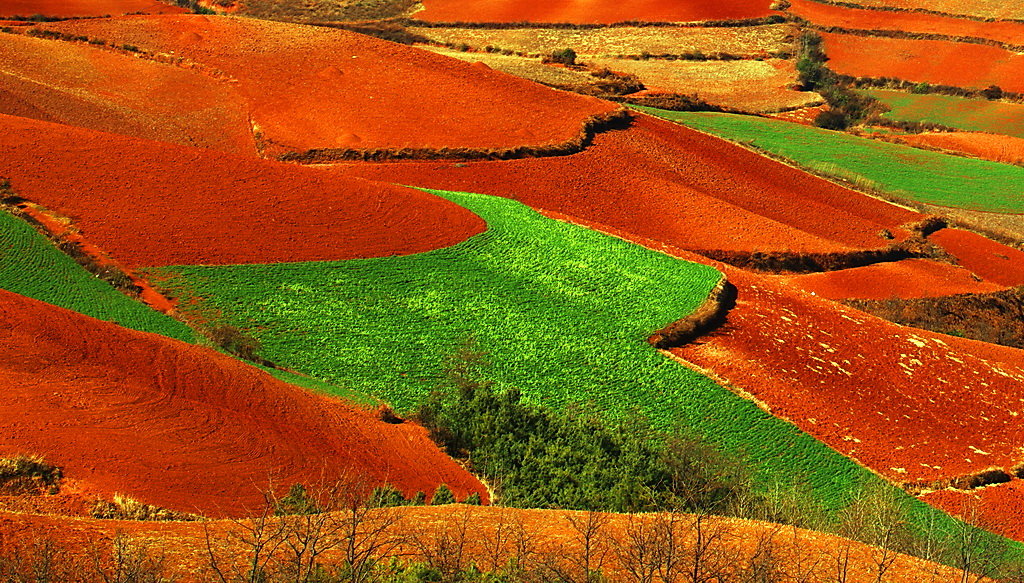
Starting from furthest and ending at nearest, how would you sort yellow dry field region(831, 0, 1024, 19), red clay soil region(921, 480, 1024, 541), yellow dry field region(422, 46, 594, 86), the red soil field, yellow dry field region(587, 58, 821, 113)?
1. yellow dry field region(831, 0, 1024, 19)
2. yellow dry field region(587, 58, 821, 113)
3. yellow dry field region(422, 46, 594, 86)
4. the red soil field
5. red clay soil region(921, 480, 1024, 541)

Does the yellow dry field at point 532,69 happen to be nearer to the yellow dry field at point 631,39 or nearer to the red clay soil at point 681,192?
the yellow dry field at point 631,39

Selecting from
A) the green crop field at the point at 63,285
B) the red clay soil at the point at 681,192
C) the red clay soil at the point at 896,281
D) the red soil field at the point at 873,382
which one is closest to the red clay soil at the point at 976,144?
the red clay soil at the point at 681,192

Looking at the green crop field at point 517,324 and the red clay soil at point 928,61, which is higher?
the red clay soil at point 928,61

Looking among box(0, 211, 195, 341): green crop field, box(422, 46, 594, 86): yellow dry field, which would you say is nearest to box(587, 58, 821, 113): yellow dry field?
box(422, 46, 594, 86): yellow dry field

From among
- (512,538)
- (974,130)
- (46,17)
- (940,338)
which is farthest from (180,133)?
(974,130)

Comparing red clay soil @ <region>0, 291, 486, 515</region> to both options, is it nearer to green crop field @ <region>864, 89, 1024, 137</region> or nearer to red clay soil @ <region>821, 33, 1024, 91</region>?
green crop field @ <region>864, 89, 1024, 137</region>

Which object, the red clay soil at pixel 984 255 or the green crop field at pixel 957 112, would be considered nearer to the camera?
the red clay soil at pixel 984 255

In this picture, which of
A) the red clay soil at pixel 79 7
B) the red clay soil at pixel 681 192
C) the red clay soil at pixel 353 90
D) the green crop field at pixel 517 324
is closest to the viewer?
the green crop field at pixel 517 324

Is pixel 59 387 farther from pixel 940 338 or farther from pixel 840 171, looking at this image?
pixel 840 171
